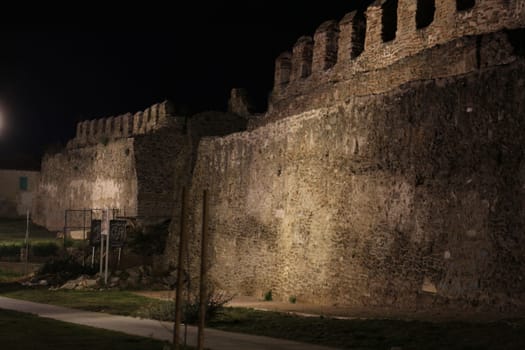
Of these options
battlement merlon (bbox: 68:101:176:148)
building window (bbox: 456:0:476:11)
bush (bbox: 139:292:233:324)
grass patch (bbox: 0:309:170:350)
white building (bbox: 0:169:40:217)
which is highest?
building window (bbox: 456:0:476:11)

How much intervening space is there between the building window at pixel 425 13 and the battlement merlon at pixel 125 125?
1385 cm

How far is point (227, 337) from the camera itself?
1096cm

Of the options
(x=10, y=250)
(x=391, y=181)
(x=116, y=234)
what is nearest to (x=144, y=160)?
(x=10, y=250)

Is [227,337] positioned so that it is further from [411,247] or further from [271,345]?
[411,247]

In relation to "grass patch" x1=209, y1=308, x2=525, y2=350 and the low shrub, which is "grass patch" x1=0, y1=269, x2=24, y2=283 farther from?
"grass patch" x1=209, y1=308, x2=525, y2=350

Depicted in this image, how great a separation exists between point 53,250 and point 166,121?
6.22 m

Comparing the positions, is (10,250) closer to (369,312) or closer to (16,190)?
(369,312)

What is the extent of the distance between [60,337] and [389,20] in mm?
11857

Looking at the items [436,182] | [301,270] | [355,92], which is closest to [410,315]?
[436,182]

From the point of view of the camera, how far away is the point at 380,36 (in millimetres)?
19266

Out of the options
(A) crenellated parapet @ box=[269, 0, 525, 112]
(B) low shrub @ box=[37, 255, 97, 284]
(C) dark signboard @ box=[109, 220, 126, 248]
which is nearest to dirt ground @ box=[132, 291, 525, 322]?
(C) dark signboard @ box=[109, 220, 126, 248]

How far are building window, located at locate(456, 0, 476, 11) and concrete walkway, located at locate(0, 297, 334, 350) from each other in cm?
911

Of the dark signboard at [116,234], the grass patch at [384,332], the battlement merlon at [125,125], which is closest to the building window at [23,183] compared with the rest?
the battlement merlon at [125,125]

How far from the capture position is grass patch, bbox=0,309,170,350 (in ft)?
32.3
